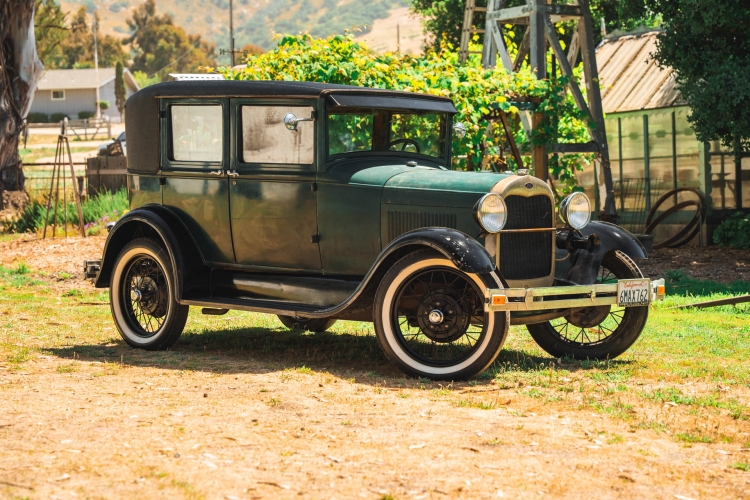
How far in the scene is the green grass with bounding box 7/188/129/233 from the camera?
1930 cm

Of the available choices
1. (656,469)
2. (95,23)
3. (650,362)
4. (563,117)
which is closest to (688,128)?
(563,117)

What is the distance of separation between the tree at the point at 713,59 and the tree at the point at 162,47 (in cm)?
8694

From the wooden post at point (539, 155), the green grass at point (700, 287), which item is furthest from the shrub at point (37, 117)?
the green grass at point (700, 287)

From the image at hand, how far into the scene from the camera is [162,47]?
10112 centimetres

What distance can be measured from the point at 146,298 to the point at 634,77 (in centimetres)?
1384

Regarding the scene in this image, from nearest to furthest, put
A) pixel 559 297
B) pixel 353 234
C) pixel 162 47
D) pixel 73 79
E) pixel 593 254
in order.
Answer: pixel 559 297
pixel 353 234
pixel 593 254
pixel 73 79
pixel 162 47

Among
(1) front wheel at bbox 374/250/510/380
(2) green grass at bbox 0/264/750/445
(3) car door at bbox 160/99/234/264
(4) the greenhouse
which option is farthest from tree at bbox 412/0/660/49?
(1) front wheel at bbox 374/250/510/380

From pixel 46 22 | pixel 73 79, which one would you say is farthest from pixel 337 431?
pixel 73 79

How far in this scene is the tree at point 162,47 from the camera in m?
100

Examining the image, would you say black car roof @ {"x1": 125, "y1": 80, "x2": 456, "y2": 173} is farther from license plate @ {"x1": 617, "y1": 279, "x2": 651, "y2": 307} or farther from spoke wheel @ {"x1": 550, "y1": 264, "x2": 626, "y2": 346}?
license plate @ {"x1": 617, "y1": 279, "x2": 651, "y2": 307}

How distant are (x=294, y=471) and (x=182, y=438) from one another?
833 mm

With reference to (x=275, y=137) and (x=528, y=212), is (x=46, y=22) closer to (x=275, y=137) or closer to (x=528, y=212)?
(x=275, y=137)

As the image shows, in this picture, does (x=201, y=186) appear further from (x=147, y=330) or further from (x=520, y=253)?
(x=520, y=253)

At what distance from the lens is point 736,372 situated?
7.13 meters
